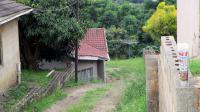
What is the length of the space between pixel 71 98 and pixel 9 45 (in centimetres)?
268

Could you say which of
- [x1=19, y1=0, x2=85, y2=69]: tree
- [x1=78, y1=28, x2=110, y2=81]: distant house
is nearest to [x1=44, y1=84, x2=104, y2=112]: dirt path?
[x1=19, y1=0, x2=85, y2=69]: tree

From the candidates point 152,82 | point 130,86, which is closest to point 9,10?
point 152,82

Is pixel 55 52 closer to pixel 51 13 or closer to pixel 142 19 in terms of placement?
pixel 51 13

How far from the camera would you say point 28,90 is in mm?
15594

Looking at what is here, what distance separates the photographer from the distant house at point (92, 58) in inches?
947

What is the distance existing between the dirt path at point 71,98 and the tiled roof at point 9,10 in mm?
2883

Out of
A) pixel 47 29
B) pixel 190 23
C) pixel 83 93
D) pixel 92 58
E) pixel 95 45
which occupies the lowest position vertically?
pixel 83 93

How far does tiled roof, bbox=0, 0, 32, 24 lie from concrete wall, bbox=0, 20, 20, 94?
54cm

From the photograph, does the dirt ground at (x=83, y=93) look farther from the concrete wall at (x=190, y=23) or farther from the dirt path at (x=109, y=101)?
the concrete wall at (x=190, y=23)

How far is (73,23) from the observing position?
1897 centimetres

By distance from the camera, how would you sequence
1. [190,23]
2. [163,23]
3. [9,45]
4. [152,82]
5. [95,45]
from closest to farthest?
[152,82], [9,45], [190,23], [95,45], [163,23]

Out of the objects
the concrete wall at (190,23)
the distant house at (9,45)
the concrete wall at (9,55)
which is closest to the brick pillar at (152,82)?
the distant house at (9,45)

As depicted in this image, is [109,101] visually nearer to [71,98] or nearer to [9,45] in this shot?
[71,98]

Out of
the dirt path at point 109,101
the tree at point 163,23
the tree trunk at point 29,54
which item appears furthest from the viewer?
the tree at point 163,23
